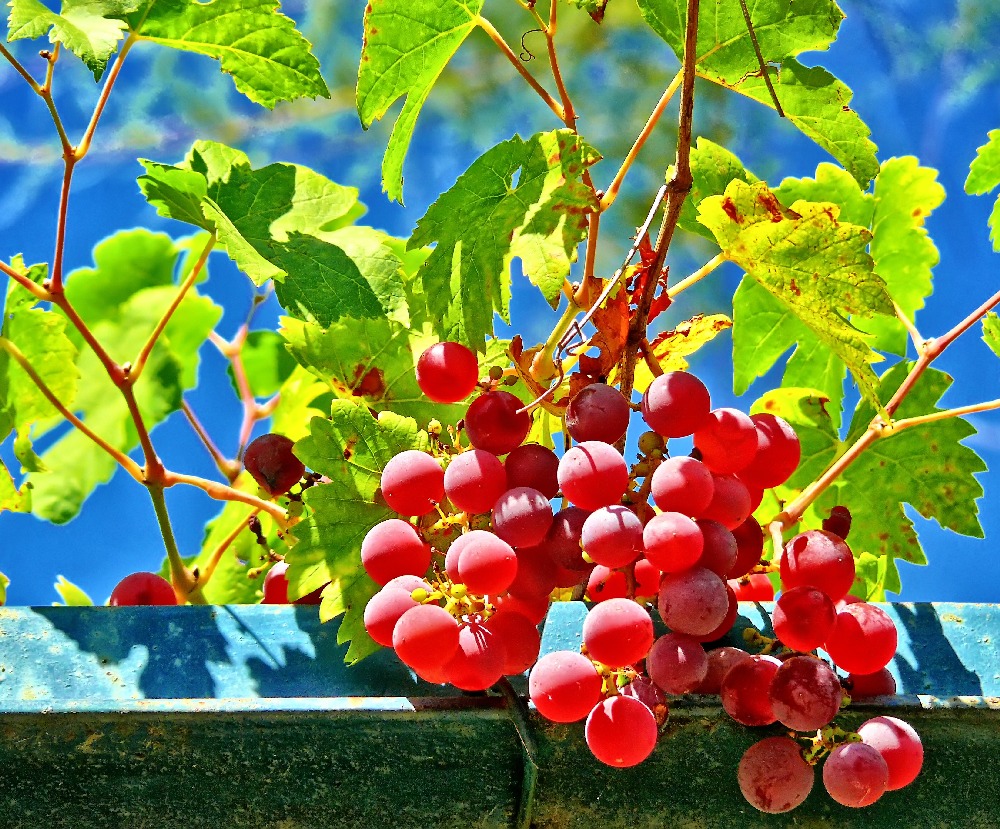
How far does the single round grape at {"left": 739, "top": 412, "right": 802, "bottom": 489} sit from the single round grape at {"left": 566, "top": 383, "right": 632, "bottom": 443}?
7cm

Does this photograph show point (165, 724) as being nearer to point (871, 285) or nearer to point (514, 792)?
point (514, 792)

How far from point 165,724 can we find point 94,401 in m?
0.72

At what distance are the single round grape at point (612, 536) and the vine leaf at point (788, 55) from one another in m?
0.29

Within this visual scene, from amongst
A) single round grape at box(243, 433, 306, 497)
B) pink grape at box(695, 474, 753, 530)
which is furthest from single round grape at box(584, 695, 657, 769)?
single round grape at box(243, 433, 306, 497)

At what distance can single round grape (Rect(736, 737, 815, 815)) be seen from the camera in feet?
1.63

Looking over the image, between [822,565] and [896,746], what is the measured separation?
3.6 inches

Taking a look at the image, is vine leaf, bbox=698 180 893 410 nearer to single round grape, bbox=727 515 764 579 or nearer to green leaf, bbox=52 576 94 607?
single round grape, bbox=727 515 764 579

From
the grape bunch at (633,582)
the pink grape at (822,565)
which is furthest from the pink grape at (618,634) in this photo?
the pink grape at (822,565)

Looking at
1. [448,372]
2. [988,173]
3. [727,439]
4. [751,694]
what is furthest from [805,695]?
[988,173]

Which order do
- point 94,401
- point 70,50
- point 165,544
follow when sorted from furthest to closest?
point 94,401 < point 165,544 < point 70,50

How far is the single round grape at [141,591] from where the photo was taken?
2.36 feet

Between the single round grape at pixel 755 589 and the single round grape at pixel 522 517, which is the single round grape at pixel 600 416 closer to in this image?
the single round grape at pixel 522 517

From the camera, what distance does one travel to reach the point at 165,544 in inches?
29.1

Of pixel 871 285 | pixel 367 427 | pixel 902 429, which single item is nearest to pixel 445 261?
pixel 367 427
